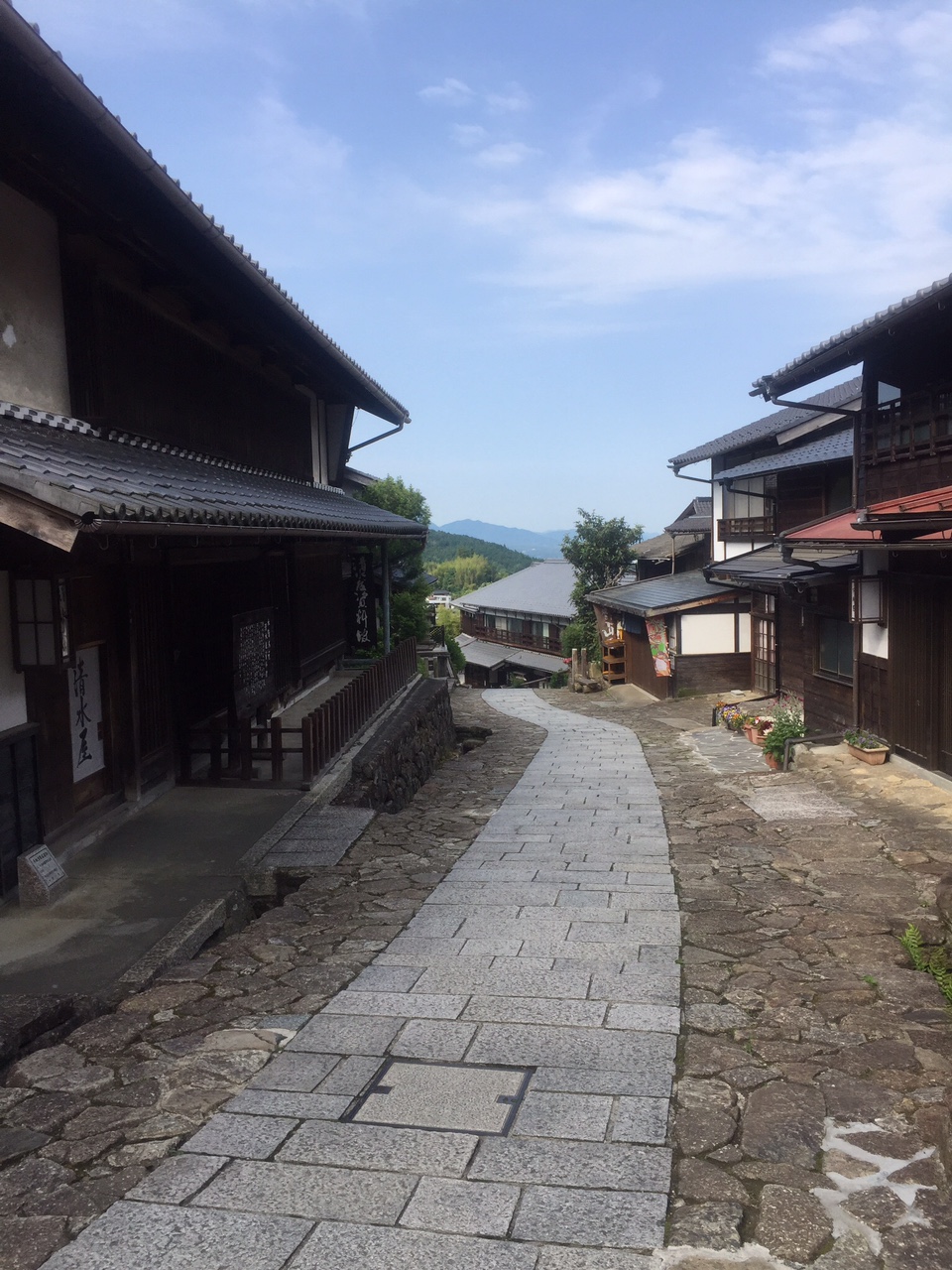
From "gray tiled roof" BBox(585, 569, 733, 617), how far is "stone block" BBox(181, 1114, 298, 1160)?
25.5 meters

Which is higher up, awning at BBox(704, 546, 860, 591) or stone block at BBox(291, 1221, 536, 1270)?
awning at BBox(704, 546, 860, 591)

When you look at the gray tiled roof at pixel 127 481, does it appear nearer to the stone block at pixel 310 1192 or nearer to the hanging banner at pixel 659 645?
the stone block at pixel 310 1192

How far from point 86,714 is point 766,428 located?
2779cm

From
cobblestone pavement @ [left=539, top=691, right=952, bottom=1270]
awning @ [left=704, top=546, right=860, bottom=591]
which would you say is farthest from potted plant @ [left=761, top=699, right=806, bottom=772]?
cobblestone pavement @ [left=539, top=691, right=952, bottom=1270]

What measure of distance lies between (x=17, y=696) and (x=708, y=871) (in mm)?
6225

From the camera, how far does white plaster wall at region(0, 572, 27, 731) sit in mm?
7293

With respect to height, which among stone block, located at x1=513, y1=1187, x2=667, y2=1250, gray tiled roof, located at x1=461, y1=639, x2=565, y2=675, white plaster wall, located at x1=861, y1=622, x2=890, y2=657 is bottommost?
gray tiled roof, located at x1=461, y1=639, x2=565, y2=675

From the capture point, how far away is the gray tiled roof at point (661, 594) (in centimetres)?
2884

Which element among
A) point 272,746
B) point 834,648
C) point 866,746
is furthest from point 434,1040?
point 834,648

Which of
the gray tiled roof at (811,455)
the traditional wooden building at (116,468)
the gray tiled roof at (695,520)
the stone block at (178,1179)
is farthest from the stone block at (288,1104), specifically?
the gray tiled roof at (695,520)

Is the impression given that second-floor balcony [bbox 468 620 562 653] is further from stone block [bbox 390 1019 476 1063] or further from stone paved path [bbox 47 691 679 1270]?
stone block [bbox 390 1019 476 1063]

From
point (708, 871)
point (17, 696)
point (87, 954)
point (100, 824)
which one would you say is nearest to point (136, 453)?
point (17, 696)

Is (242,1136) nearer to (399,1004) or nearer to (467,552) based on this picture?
(399,1004)

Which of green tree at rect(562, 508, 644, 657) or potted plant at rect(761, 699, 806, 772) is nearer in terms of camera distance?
potted plant at rect(761, 699, 806, 772)
